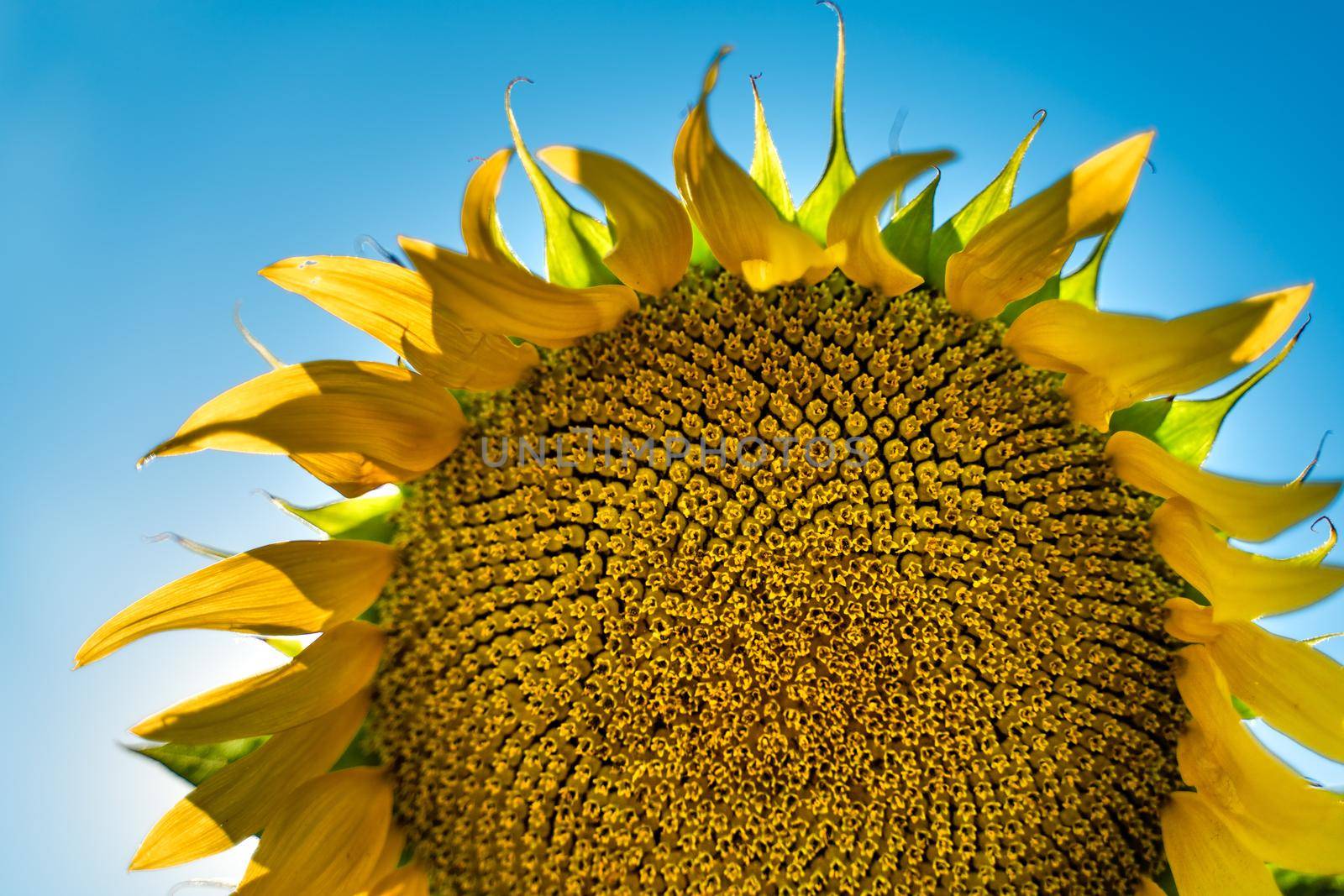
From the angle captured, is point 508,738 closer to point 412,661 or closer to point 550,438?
point 412,661

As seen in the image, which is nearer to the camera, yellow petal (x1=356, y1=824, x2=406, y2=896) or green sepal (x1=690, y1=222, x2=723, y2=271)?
green sepal (x1=690, y1=222, x2=723, y2=271)

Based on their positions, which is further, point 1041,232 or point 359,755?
point 359,755

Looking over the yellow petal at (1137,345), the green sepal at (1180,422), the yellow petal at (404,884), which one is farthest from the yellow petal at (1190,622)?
the yellow petal at (404,884)

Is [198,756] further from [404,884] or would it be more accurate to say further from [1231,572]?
[1231,572]

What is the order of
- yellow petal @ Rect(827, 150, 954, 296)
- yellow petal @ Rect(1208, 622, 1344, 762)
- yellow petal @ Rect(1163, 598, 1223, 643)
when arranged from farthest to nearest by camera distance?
yellow petal @ Rect(1163, 598, 1223, 643) < yellow petal @ Rect(1208, 622, 1344, 762) < yellow petal @ Rect(827, 150, 954, 296)

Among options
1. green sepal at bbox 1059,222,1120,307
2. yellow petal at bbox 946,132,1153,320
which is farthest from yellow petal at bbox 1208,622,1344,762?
yellow petal at bbox 946,132,1153,320

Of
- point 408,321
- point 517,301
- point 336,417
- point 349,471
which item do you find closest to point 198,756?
point 349,471

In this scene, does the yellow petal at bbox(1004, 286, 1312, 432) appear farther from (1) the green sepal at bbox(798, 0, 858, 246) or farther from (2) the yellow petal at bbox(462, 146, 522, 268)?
(2) the yellow petal at bbox(462, 146, 522, 268)

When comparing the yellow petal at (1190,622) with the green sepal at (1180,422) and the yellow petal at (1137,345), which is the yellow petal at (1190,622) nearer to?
Answer: the green sepal at (1180,422)
